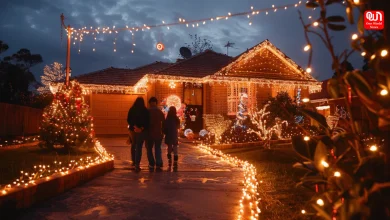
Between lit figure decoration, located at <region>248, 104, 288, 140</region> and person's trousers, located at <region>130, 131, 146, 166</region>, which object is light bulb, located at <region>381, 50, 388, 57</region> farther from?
lit figure decoration, located at <region>248, 104, 288, 140</region>

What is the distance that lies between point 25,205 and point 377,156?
16.5ft

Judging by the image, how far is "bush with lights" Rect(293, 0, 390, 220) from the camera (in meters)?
2.03

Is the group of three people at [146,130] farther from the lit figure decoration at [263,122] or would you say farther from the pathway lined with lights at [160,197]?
the lit figure decoration at [263,122]

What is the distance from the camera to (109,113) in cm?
2341

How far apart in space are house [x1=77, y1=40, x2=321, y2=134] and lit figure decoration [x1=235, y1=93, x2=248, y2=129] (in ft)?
0.87

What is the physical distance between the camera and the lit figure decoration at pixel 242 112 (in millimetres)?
18997

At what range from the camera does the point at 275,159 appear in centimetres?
1359

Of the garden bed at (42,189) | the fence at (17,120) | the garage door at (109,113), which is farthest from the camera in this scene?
the garage door at (109,113)

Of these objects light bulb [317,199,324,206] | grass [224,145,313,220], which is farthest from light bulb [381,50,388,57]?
grass [224,145,313,220]

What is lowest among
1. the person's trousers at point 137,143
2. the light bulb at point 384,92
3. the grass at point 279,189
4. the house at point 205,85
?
the grass at point 279,189

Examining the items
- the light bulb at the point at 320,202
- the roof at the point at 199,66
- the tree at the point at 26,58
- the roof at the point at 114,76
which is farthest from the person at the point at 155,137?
the tree at the point at 26,58

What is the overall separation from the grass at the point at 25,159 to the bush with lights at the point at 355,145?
6599 millimetres

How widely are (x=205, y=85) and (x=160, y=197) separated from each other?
14850 millimetres

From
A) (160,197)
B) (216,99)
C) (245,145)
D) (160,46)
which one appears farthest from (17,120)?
(160,197)
